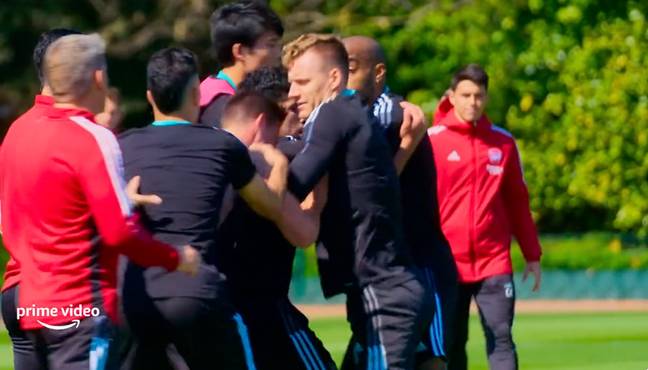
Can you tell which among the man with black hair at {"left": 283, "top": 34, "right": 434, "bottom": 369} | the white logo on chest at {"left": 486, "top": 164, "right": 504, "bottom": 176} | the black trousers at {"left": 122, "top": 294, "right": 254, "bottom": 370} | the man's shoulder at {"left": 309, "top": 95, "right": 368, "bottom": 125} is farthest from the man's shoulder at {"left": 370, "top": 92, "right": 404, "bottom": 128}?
the white logo on chest at {"left": 486, "top": 164, "right": 504, "bottom": 176}

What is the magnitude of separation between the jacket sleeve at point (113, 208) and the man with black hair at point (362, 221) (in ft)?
3.37

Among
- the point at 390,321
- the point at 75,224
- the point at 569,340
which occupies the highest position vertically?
the point at 75,224

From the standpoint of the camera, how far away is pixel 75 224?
20.2 feet

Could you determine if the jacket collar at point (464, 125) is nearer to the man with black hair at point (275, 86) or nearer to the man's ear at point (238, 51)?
the man's ear at point (238, 51)

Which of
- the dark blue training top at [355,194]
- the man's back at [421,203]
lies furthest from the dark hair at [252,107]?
the man's back at [421,203]

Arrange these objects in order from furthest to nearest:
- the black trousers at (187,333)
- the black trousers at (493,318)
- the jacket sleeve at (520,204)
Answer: the jacket sleeve at (520,204), the black trousers at (493,318), the black trousers at (187,333)

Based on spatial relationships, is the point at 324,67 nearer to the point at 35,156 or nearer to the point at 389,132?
the point at 389,132

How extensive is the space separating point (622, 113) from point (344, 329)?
13862 millimetres

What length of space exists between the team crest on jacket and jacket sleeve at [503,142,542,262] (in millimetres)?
80

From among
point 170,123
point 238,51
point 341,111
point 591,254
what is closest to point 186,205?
point 170,123

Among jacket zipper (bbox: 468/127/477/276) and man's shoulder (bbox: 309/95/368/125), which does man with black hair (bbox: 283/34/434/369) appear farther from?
jacket zipper (bbox: 468/127/477/276)

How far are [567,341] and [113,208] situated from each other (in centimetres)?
1169

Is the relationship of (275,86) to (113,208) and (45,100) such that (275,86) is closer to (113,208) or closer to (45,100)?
(45,100)

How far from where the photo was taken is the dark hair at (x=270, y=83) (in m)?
6.89
